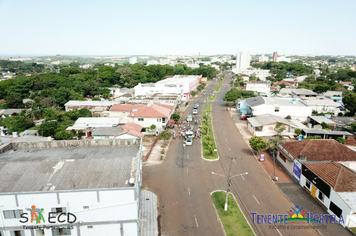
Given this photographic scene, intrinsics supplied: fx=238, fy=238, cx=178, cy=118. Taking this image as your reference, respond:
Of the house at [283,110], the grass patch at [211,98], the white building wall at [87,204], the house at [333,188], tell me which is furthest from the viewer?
the grass patch at [211,98]

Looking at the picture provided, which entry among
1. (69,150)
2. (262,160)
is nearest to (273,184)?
(262,160)

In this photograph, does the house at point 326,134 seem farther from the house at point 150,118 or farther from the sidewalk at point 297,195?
the house at point 150,118

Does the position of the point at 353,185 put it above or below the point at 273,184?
above

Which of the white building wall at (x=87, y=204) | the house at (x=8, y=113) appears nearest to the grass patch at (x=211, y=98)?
the house at (x=8, y=113)

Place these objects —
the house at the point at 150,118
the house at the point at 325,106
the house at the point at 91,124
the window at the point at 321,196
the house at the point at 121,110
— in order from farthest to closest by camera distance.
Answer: the house at the point at 325,106 < the house at the point at 121,110 < the house at the point at 150,118 < the house at the point at 91,124 < the window at the point at 321,196

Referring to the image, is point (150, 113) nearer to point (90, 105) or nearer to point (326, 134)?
point (90, 105)

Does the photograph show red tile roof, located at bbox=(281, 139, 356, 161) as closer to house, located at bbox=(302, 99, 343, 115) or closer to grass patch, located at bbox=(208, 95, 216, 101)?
house, located at bbox=(302, 99, 343, 115)

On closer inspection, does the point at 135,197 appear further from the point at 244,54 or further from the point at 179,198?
the point at 244,54
